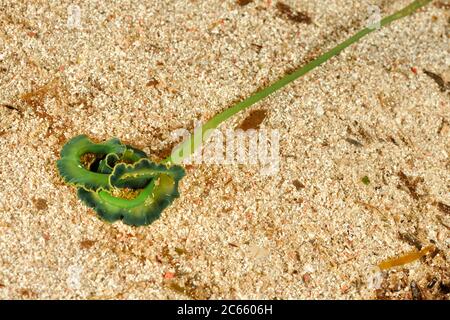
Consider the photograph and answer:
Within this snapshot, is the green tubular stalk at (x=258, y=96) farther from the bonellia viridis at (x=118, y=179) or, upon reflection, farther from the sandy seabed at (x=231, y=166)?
the bonellia viridis at (x=118, y=179)

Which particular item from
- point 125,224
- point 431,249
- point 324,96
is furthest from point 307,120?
point 125,224

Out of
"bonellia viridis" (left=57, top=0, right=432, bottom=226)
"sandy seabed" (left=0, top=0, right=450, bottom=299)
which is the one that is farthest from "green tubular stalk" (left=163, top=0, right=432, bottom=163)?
"bonellia viridis" (left=57, top=0, right=432, bottom=226)

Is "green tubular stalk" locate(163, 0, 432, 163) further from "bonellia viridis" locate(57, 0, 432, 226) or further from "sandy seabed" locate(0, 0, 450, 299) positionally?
"bonellia viridis" locate(57, 0, 432, 226)

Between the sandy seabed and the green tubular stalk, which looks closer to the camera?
the sandy seabed

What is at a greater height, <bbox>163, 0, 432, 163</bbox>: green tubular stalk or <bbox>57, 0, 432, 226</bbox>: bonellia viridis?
<bbox>163, 0, 432, 163</bbox>: green tubular stalk

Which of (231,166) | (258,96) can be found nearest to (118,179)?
(231,166)

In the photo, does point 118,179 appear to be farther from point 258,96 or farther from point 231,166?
point 258,96
